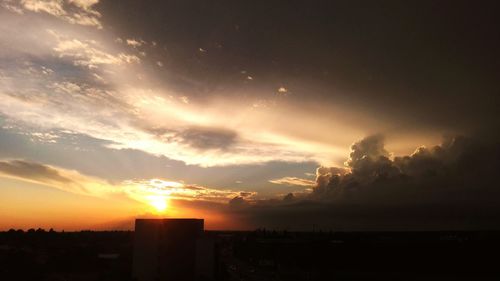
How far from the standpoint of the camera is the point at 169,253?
8450 cm

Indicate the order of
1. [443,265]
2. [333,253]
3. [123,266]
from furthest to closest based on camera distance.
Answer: [333,253] → [443,265] → [123,266]

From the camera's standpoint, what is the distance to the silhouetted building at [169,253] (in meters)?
83.5

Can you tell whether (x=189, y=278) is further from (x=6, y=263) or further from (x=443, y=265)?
(x=443, y=265)

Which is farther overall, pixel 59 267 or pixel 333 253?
pixel 333 253

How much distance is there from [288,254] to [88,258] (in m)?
73.0

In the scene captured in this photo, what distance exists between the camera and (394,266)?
129m

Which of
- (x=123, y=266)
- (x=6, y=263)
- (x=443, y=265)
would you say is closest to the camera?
(x=123, y=266)

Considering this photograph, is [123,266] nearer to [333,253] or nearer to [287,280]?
[287,280]

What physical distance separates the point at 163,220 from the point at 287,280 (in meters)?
30.1

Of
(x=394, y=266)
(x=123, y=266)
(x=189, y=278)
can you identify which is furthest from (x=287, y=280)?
(x=394, y=266)

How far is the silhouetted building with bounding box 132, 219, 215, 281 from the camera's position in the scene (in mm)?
83500

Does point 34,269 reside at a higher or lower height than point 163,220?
lower

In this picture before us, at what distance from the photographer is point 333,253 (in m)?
160

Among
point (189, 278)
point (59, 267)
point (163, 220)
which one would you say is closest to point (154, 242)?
point (163, 220)
